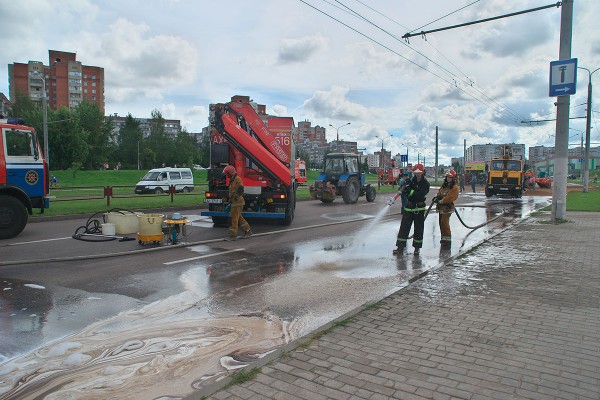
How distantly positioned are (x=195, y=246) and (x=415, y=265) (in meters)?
4.77

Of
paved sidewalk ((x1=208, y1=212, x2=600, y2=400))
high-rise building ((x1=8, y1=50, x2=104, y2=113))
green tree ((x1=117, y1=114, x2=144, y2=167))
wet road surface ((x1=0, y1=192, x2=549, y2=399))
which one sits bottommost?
wet road surface ((x1=0, y1=192, x2=549, y2=399))

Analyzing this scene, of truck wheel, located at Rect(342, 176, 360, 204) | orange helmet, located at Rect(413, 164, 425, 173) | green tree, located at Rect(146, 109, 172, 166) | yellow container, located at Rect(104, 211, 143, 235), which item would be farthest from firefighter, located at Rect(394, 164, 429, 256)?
green tree, located at Rect(146, 109, 172, 166)

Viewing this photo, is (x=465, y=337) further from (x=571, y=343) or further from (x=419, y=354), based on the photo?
(x=571, y=343)

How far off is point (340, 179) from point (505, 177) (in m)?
13.3

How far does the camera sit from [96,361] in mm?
3988

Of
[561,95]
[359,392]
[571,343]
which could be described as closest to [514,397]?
[359,392]

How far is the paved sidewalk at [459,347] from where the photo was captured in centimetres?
328

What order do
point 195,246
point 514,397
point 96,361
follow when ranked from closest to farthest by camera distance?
point 514,397 < point 96,361 < point 195,246

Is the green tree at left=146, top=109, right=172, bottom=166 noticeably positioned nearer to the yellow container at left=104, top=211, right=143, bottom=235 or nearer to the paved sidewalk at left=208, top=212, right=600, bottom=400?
the yellow container at left=104, top=211, right=143, bottom=235

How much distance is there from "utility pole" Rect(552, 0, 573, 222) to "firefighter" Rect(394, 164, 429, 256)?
23.6 feet

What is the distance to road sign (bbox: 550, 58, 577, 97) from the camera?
13156mm

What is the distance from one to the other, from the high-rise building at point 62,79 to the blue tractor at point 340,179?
99.9 metres

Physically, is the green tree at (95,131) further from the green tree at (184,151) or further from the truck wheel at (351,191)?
the truck wheel at (351,191)

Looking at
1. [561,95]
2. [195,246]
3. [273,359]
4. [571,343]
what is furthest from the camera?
[561,95]
